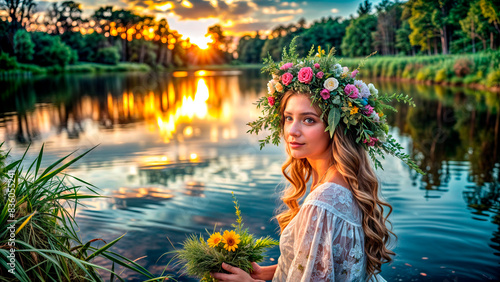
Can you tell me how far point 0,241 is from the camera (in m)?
1.88

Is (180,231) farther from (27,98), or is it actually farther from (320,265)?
(27,98)

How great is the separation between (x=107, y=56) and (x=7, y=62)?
25054 mm

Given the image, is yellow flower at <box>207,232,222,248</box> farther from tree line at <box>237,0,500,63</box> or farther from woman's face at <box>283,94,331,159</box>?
tree line at <box>237,0,500,63</box>

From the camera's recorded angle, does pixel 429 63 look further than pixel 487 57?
Yes

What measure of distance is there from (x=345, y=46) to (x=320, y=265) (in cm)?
4890

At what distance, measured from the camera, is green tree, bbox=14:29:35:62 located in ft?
93.2

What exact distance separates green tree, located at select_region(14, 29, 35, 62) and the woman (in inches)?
1199

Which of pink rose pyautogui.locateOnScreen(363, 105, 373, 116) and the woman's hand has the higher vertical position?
pink rose pyautogui.locateOnScreen(363, 105, 373, 116)

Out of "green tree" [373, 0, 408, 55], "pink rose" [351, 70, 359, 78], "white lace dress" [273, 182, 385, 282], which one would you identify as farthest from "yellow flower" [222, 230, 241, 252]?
"green tree" [373, 0, 408, 55]

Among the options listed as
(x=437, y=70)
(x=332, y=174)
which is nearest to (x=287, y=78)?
(x=332, y=174)

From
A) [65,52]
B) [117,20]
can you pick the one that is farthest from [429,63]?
[117,20]

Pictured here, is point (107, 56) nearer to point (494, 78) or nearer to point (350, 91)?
point (494, 78)

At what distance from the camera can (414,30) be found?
38875 mm

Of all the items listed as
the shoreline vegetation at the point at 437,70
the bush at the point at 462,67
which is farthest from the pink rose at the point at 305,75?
the bush at the point at 462,67
